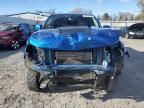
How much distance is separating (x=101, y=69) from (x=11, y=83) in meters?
2.95

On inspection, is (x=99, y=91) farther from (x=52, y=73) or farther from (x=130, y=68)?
(x=130, y=68)

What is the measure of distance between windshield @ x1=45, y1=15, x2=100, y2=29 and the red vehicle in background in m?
8.48

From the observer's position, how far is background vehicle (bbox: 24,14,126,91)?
594cm

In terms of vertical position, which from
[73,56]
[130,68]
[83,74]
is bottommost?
[130,68]

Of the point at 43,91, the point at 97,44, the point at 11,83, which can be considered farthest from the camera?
the point at 11,83

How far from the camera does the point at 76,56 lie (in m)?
6.07

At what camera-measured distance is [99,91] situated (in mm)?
7129

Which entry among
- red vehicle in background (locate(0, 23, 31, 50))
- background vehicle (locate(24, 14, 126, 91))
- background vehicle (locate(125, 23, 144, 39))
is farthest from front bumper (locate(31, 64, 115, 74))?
background vehicle (locate(125, 23, 144, 39))

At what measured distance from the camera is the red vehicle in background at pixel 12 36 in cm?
1677

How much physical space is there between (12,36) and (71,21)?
901cm

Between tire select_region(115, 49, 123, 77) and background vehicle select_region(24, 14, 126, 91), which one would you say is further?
tire select_region(115, 49, 123, 77)

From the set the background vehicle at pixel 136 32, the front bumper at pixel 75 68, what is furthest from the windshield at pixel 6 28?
the background vehicle at pixel 136 32

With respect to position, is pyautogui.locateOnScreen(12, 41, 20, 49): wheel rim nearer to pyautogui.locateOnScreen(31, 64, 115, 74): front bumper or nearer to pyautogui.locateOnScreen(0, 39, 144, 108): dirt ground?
pyautogui.locateOnScreen(0, 39, 144, 108): dirt ground

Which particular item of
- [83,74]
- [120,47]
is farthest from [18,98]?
[120,47]
